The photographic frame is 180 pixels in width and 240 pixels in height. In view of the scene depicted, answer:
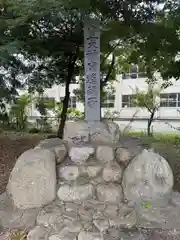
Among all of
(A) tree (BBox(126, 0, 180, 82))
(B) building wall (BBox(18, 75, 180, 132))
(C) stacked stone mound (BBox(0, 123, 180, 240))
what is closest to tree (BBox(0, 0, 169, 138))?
(A) tree (BBox(126, 0, 180, 82))

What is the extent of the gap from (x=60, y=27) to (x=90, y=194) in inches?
128

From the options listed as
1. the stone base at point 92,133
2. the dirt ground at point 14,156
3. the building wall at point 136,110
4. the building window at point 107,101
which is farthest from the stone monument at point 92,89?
the building wall at point 136,110

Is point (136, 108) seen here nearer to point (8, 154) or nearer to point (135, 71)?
point (135, 71)

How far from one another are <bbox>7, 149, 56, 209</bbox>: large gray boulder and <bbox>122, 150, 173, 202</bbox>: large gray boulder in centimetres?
73

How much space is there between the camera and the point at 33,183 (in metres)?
2.56

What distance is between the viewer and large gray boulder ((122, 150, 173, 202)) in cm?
253

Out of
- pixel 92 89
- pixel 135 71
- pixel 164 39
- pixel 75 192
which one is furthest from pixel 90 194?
pixel 135 71

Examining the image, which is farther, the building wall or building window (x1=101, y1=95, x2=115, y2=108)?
the building wall

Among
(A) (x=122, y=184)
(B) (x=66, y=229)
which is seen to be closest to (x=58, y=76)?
(A) (x=122, y=184)

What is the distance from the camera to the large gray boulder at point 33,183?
8.40ft

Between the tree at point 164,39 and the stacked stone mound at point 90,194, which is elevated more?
the tree at point 164,39

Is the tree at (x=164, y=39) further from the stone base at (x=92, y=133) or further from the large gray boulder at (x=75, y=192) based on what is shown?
the large gray boulder at (x=75, y=192)

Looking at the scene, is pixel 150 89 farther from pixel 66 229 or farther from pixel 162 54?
pixel 66 229

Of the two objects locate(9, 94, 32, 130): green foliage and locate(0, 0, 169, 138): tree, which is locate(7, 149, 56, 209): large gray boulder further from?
locate(9, 94, 32, 130): green foliage
